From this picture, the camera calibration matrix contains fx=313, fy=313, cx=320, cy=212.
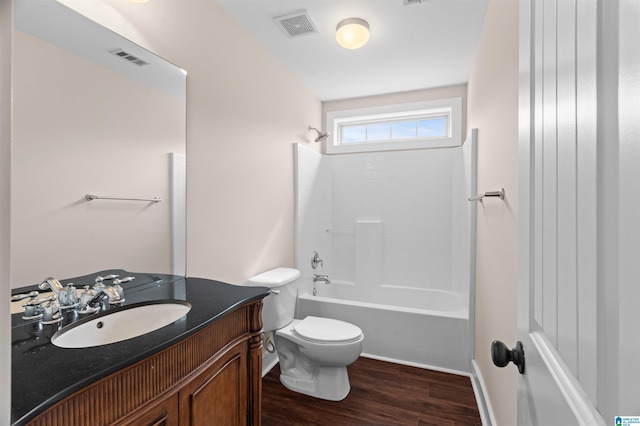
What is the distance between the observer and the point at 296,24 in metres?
2.15

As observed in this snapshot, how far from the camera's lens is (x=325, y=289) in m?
3.51

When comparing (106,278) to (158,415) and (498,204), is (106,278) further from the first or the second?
(498,204)

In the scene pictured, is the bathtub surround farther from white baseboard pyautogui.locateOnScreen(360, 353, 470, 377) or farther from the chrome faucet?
the chrome faucet

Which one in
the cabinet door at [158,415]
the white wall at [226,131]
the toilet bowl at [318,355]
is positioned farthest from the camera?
the toilet bowl at [318,355]

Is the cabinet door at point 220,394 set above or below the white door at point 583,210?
below

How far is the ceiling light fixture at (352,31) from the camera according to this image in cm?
206

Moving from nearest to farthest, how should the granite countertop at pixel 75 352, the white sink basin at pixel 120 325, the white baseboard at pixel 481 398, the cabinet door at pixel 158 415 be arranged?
the granite countertop at pixel 75 352 < the cabinet door at pixel 158 415 < the white sink basin at pixel 120 325 < the white baseboard at pixel 481 398

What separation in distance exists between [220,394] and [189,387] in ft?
0.67

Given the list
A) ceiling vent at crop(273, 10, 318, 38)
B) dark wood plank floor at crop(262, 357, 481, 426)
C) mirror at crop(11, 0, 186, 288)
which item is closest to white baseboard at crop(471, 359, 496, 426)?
dark wood plank floor at crop(262, 357, 481, 426)

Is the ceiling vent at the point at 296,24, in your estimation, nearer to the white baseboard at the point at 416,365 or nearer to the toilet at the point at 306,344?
the toilet at the point at 306,344

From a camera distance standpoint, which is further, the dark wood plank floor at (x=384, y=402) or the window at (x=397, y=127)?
the window at (x=397, y=127)

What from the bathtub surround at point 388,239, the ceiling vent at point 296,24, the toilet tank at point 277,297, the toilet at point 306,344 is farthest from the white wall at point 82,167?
the bathtub surround at point 388,239

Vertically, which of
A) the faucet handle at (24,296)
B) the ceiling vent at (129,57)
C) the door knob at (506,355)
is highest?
the ceiling vent at (129,57)

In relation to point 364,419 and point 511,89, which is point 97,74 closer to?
→ point 511,89
